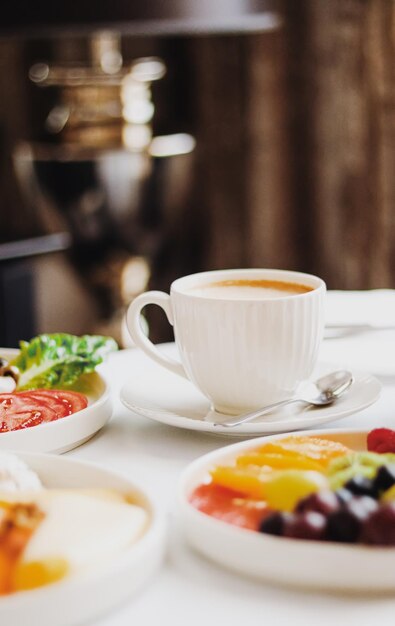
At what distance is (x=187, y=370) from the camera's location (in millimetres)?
1013

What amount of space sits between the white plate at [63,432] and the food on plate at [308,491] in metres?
0.19

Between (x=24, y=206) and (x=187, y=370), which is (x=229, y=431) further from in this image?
(x=24, y=206)

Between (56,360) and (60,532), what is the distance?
473mm

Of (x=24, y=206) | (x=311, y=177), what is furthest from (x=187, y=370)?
(x=24, y=206)

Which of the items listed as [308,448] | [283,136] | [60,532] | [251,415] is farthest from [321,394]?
[283,136]

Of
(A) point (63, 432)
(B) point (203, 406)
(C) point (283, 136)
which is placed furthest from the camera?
(C) point (283, 136)

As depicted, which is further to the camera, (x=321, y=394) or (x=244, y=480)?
(x=321, y=394)

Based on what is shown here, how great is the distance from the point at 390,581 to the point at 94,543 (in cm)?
19

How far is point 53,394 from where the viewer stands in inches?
38.9

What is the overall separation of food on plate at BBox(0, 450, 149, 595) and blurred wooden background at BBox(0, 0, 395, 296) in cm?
228

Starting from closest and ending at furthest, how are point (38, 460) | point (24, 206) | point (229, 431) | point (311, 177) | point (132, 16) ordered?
point (38, 460) → point (229, 431) → point (132, 16) → point (311, 177) → point (24, 206)

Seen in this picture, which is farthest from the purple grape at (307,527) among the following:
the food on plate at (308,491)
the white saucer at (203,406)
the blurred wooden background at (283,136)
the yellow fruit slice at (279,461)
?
the blurred wooden background at (283,136)

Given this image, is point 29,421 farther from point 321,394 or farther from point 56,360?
point 321,394

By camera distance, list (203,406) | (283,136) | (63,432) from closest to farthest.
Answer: (63,432), (203,406), (283,136)
